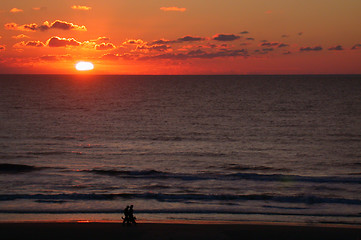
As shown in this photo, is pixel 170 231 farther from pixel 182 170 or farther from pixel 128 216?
pixel 182 170

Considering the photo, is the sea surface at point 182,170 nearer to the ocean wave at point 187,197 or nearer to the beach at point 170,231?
the ocean wave at point 187,197

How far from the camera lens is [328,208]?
22.3 meters

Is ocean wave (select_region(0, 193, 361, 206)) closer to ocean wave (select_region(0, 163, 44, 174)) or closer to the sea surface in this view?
the sea surface

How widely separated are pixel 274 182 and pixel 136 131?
85.7 ft

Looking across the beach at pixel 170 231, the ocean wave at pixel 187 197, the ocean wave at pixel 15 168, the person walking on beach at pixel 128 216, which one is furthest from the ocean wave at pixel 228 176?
the person walking on beach at pixel 128 216

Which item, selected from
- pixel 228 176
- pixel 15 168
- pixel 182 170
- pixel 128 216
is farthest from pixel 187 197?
pixel 15 168

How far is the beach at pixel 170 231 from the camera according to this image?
57.3ft

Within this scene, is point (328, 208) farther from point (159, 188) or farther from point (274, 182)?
point (159, 188)

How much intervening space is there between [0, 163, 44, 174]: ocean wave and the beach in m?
13.4

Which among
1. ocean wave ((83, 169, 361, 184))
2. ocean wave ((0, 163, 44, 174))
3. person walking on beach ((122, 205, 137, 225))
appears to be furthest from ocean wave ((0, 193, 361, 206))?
ocean wave ((0, 163, 44, 174))

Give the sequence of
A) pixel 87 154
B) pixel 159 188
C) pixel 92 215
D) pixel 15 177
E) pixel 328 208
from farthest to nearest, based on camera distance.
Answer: pixel 87 154 < pixel 15 177 < pixel 159 188 < pixel 328 208 < pixel 92 215

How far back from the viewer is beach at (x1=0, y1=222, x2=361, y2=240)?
57.3ft

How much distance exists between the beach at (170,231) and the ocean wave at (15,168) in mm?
13361

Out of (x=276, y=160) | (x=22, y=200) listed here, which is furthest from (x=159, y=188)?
(x=276, y=160)
